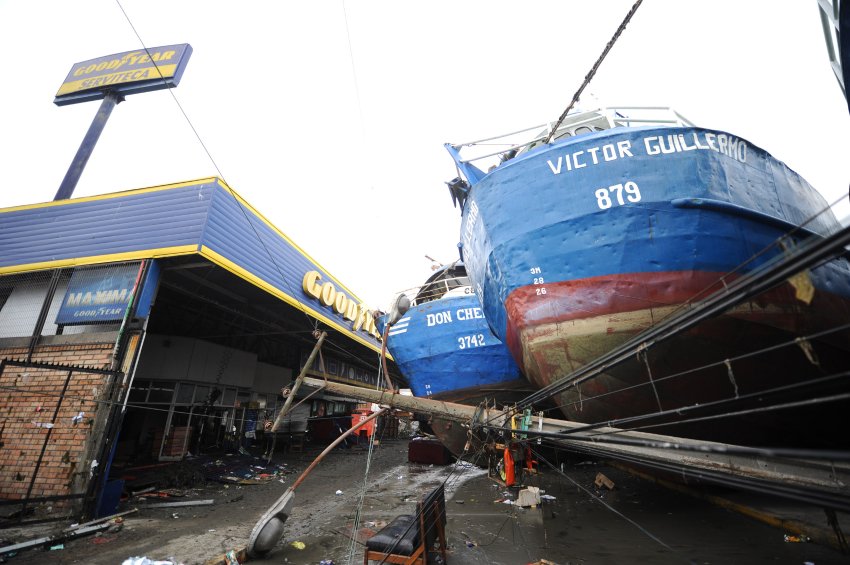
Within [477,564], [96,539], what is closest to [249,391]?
[96,539]

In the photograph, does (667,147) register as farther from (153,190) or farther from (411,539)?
(153,190)

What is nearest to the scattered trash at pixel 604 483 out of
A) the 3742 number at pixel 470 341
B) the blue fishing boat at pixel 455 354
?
the blue fishing boat at pixel 455 354

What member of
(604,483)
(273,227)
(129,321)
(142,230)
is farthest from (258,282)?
(604,483)

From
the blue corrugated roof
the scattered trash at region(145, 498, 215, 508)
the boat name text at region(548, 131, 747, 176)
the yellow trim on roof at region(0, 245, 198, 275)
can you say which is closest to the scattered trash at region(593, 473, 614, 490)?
the boat name text at region(548, 131, 747, 176)

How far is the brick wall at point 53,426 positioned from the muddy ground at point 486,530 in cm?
119

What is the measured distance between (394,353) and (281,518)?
20.5ft

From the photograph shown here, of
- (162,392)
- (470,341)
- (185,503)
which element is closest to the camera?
(185,503)

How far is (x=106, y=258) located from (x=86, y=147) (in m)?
11.9

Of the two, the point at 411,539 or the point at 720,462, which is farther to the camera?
the point at 411,539

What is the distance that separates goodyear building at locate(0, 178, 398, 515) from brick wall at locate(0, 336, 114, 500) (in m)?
0.02

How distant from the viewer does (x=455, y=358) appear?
9.96 m

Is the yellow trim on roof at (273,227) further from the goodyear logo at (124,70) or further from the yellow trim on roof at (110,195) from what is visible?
the goodyear logo at (124,70)

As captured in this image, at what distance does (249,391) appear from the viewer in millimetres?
15367

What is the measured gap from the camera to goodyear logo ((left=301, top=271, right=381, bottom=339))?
40.3ft
